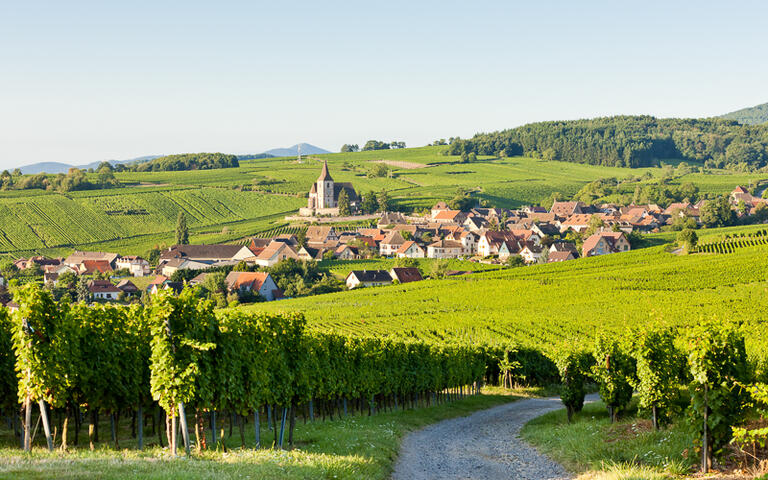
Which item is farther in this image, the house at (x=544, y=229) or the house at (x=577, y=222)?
the house at (x=577, y=222)

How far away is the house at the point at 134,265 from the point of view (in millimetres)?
125500

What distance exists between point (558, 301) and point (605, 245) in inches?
2342

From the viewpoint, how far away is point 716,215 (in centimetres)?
14650

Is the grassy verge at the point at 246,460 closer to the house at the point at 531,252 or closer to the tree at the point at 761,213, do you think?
the house at the point at 531,252

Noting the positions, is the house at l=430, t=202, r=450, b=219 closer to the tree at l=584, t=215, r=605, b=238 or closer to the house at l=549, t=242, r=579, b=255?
the tree at l=584, t=215, r=605, b=238

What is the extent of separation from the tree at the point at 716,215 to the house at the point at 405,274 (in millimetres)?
66456

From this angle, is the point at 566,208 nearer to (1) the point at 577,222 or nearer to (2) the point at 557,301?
(1) the point at 577,222

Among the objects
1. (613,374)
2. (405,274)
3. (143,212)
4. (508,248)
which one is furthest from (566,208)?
(613,374)

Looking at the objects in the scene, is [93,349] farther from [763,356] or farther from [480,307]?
[480,307]

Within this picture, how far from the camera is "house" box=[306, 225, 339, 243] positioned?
5940 inches

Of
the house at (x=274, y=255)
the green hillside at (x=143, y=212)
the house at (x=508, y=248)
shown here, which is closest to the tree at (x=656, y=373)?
the house at (x=274, y=255)

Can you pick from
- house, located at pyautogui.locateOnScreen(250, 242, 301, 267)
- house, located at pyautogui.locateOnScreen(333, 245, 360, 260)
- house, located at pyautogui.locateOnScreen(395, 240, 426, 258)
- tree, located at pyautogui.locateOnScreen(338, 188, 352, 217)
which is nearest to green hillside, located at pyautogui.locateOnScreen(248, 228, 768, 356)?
house, located at pyautogui.locateOnScreen(250, 242, 301, 267)

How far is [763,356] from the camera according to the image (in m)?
25.5

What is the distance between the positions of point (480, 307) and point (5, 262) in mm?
84959
